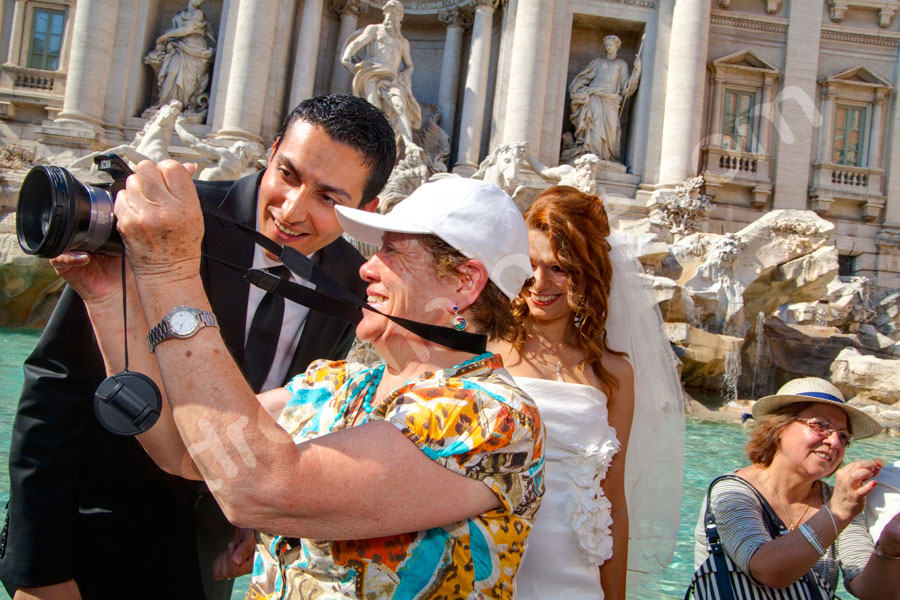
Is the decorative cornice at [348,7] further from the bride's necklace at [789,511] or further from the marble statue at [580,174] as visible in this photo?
the bride's necklace at [789,511]

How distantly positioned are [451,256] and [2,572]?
1200 mm

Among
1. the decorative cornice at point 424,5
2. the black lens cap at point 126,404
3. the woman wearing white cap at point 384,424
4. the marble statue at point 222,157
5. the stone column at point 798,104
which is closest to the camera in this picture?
the woman wearing white cap at point 384,424

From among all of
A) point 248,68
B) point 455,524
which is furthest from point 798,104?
point 455,524

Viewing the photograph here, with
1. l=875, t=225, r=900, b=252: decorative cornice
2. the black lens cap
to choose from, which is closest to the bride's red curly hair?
the black lens cap

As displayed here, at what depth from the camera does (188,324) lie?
993 millimetres

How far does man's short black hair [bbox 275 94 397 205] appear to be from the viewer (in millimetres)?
1792

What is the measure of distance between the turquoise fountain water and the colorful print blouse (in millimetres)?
2270

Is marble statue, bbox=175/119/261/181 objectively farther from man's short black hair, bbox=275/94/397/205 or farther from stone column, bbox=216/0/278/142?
man's short black hair, bbox=275/94/397/205

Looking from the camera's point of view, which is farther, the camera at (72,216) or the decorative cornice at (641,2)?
the decorative cornice at (641,2)

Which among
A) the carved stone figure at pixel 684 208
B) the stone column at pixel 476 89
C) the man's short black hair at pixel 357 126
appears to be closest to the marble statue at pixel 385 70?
the stone column at pixel 476 89

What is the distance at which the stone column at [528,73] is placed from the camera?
12.9 m

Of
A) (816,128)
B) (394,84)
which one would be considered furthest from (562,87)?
(816,128)

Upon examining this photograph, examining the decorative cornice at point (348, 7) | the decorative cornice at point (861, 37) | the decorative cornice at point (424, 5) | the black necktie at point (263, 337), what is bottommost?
the black necktie at point (263, 337)

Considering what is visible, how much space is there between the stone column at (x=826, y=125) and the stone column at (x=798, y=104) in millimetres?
260
